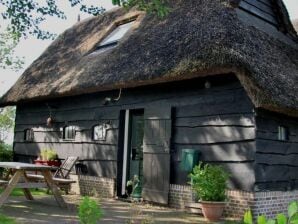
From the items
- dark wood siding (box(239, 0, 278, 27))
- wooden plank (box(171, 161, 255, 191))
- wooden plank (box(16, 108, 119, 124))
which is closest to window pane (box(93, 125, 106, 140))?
wooden plank (box(16, 108, 119, 124))

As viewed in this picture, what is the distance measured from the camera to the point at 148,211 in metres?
7.46

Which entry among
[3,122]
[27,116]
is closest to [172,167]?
[27,116]

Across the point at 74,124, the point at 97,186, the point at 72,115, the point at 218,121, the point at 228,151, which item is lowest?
the point at 97,186

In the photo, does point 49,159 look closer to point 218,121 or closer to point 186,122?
point 186,122

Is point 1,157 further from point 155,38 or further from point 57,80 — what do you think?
point 155,38

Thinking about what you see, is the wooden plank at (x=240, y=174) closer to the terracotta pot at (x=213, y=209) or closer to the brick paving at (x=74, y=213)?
the terracotta pot at (x=213, y=209)

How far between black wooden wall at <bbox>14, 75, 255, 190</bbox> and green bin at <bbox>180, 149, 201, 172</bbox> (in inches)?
5.8

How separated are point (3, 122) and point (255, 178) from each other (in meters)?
35.4

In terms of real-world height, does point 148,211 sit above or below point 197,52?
below

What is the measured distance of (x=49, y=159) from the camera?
10852mm

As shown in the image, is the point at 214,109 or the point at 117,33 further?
the point at 117,33

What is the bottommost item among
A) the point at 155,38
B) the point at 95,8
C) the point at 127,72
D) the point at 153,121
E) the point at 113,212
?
the point at 113,212

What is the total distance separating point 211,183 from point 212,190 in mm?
122

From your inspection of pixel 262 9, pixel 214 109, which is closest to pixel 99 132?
pixel 214 109
